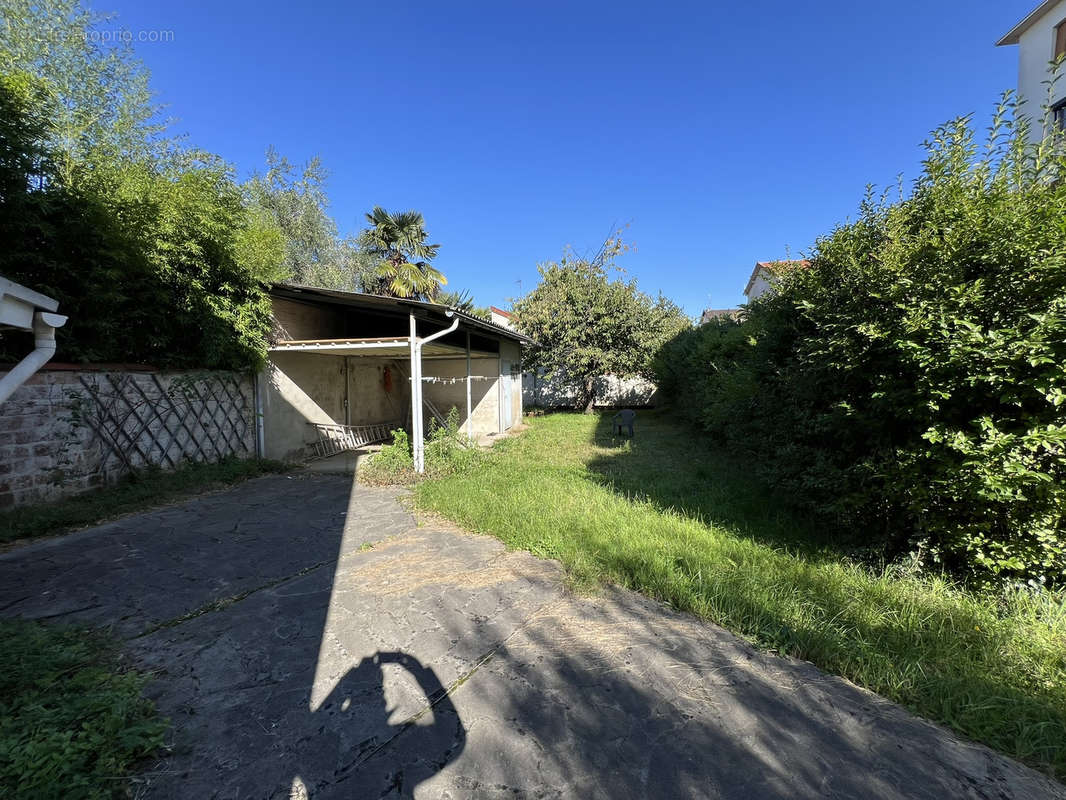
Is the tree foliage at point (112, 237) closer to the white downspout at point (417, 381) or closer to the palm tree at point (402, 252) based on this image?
the white downspout at point (417, 381)

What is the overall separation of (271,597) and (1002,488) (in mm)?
4641

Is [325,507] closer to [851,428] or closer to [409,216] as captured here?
[851,428]

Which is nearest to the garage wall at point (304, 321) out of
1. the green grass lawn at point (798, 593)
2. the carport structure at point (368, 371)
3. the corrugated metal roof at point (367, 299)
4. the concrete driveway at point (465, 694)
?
the carport structure at point (368, 371)

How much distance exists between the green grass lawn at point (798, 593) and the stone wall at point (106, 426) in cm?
373

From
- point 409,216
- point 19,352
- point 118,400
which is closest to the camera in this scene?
point 19,352

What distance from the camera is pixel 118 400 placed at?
218 inches

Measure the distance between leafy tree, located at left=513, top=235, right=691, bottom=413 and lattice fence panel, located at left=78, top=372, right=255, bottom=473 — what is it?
921cm

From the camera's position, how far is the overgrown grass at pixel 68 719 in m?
1.47

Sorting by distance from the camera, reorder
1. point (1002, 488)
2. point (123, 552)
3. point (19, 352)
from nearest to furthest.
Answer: point (1002, 488) → point (123, 552) → point (19, 352)

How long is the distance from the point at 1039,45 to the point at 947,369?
1760cm

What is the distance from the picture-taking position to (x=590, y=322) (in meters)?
15.0

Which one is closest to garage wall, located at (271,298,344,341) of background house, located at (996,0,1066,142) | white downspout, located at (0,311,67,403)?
white downspout, located at (0,311,67,403)

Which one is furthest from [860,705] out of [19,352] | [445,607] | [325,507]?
[19,352]

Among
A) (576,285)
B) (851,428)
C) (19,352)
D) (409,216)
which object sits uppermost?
(409,216)
